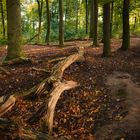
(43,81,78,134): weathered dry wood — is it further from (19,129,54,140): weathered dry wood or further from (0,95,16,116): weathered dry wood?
(19,129,54,140): weathered dry wood

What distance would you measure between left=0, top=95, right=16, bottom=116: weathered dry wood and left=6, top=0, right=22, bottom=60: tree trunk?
474 centimetres

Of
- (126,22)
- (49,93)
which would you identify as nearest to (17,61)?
(49,93)

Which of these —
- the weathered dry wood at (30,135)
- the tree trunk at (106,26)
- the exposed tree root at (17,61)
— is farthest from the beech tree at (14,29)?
the weathered dry wood at (30,135)

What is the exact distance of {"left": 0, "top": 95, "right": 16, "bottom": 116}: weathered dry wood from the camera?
839cm

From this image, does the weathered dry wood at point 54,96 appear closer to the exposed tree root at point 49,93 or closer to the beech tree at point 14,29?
the exposed tree root at point 49,93

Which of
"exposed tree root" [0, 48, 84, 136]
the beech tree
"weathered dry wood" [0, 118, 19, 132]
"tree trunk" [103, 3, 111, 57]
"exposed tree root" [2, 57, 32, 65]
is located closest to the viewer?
"weathered dry wood" [0, 118, 19, 132]

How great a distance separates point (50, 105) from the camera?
8.46 metres

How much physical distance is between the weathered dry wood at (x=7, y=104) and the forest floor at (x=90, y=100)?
18 centimetres

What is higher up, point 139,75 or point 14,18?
Result: point 14,18

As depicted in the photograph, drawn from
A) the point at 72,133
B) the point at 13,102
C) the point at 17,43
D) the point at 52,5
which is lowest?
the point at 72,133

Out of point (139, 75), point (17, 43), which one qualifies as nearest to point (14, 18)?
point (17, 43)

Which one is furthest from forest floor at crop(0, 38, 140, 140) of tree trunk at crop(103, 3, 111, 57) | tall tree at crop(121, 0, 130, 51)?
tall tree at crop(121, 0, 130, 51)

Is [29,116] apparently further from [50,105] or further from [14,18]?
[14,18]

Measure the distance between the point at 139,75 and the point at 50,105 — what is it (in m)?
5.46
